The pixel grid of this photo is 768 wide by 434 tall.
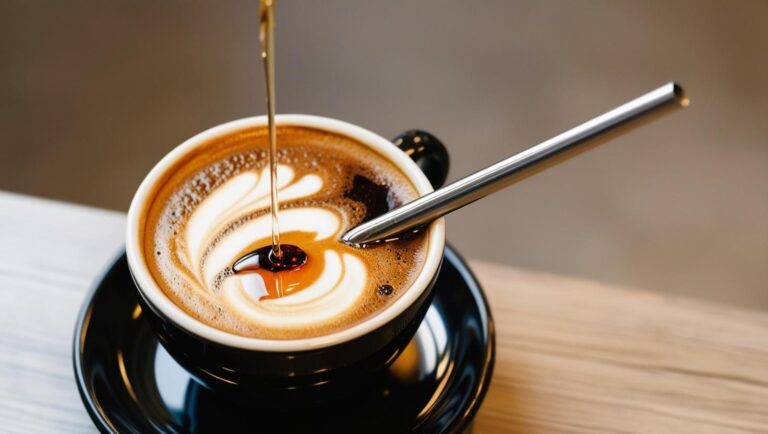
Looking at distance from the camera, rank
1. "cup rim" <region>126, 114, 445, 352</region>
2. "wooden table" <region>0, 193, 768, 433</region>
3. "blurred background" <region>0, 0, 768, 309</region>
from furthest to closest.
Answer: "blurred background" <region>0, 0, 768, 309</region> < "wooden table" <region>0, 193, 768, 433</region> < "cup rim" <region>126, 114, 445, 352</region>

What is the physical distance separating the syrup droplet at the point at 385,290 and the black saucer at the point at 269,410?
10 centimetres

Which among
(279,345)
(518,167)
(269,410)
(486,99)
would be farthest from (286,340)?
(486,99)

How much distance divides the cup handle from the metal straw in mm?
84

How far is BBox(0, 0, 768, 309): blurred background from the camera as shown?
153 cm

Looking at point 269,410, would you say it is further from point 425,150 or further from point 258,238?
point 425,150

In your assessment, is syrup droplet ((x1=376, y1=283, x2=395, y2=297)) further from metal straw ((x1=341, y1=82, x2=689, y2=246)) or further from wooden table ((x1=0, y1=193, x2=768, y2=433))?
wooden table ((x1=0, y1=193, x2=768, y2=433))

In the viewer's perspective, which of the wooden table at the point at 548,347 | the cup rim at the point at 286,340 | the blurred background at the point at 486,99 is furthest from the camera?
the blurred background at the point at 486,99

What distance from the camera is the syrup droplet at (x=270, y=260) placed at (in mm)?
655

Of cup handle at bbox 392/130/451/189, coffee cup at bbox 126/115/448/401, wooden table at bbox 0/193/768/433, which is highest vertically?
cup handle at bbox 392/130/451/189

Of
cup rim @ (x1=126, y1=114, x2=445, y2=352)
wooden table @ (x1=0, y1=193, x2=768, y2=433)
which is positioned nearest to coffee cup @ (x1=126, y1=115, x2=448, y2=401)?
cup rim @ (x1=126, y1=114, x2=445, y2=352)

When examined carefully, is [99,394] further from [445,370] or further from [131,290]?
[445,370]

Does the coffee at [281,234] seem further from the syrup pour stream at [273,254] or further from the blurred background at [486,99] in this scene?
the blurred background at [486,99]

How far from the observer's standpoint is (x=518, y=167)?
0.63m

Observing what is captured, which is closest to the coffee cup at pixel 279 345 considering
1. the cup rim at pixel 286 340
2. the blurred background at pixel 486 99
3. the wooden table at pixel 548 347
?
the cup rim at pixel 286 340
